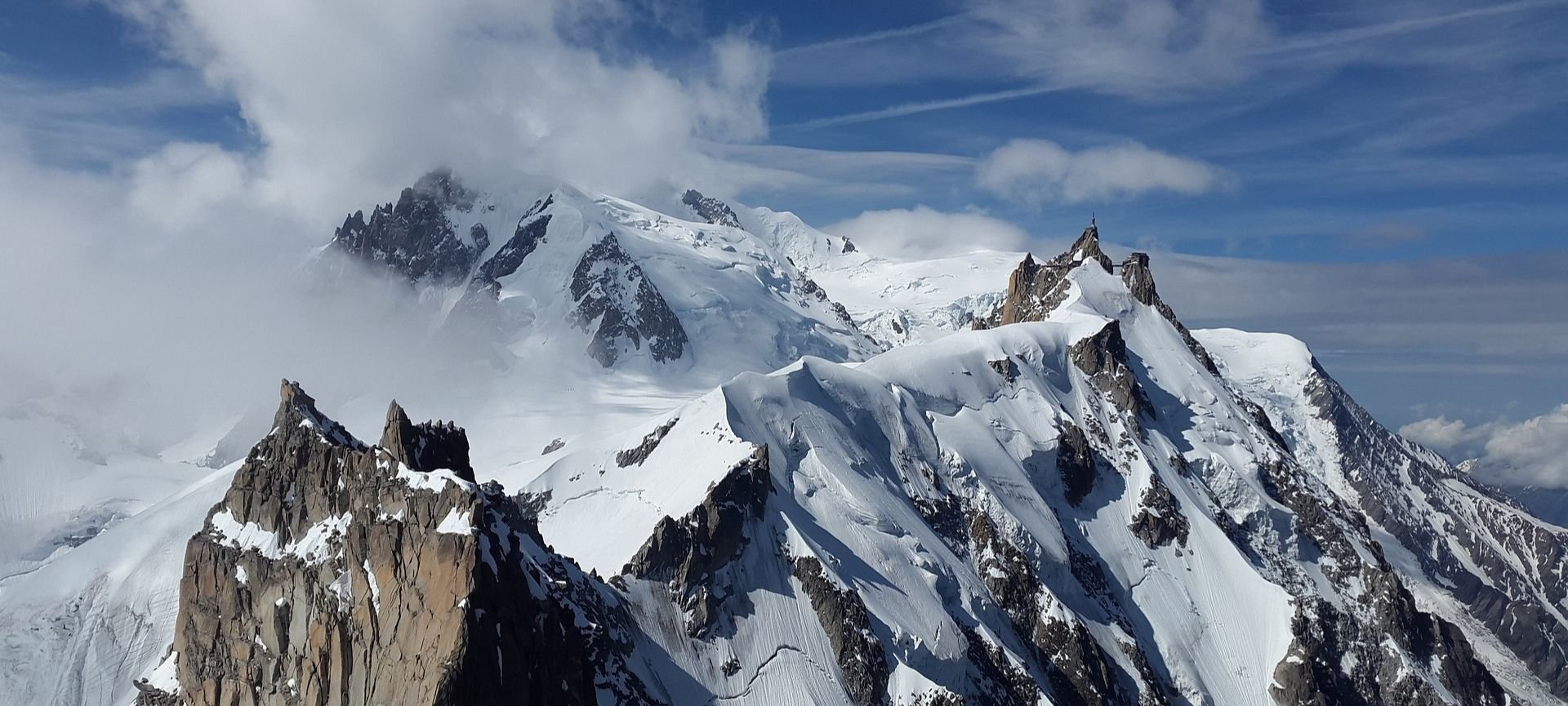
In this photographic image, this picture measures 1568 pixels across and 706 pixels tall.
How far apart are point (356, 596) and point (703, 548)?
188 feet

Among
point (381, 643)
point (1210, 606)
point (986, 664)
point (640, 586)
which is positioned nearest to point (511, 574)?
point (381, 643)

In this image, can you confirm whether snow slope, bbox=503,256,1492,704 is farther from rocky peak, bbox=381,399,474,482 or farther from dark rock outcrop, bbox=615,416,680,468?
rocky peak, bbox=381,399,474,482

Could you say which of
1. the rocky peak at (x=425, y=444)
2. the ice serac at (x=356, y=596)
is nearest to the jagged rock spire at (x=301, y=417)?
the ice serac at (x=356, y=596)

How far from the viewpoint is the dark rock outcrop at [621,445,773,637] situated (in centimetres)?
14125

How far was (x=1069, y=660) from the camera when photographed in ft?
561

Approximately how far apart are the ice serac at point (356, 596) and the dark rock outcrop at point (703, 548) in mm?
29361

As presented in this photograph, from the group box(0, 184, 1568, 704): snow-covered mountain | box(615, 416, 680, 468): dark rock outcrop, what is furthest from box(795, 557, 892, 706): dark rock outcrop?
box(615, 416, 680, 468): dark rock outcrop

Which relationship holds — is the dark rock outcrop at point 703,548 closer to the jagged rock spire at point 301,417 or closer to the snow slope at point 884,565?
the snow slope at point 884,565

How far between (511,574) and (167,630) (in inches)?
3999

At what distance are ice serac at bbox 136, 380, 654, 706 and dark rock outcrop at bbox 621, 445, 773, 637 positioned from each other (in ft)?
96.3

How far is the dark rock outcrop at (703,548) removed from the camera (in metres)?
141

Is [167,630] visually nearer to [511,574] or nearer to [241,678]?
[241,678]

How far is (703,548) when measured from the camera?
477ft

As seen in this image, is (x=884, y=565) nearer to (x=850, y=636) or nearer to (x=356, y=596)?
(x=850, y=636)
